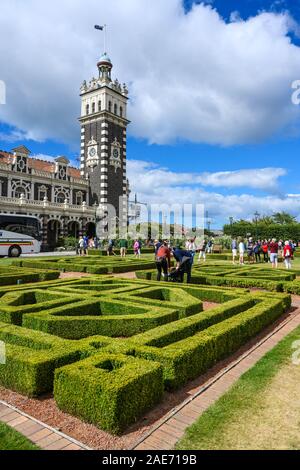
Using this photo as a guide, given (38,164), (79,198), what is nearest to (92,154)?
(79,198)

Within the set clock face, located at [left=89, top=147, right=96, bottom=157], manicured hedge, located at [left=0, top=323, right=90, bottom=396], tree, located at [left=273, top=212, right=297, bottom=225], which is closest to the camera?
manicured hedge, located at [left=0, top=323, right=90, bottom=396]

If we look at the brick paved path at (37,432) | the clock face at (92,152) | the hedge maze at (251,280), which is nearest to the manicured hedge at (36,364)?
the brick paved path at (37,432)

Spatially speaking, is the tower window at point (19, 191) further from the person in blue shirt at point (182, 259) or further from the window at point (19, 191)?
the person in blue shirt at point (182, 259)

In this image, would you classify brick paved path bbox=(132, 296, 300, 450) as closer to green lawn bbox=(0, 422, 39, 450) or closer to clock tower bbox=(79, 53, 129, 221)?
green lawn bbox=(0, 422, 39, 450)

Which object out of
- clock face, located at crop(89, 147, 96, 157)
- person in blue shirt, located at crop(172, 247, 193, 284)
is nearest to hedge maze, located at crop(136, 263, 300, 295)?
person in blue shirt, located at crop(172, 247, 193, 284)

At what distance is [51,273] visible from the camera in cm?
1614

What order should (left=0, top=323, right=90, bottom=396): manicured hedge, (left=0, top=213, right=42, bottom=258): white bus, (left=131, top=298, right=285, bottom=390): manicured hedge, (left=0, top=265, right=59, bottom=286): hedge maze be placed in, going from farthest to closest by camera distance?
(left=0, top=213, right=42, bottom=258): white bus → (left=0, top=265, right=59, bottom=286): hedge maze → (left=131, top=298, right=285, bottom=390): manicured hedge → (left=0, top=323, right=90, bottom=396): manicured hedge

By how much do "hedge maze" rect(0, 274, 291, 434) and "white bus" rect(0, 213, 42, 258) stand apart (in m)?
21.1

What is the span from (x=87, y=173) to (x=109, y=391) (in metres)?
48.7

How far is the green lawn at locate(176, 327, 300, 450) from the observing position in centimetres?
389

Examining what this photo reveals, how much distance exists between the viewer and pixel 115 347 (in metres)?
5.62

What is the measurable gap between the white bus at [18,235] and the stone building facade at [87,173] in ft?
34.8

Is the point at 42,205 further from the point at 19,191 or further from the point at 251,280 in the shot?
the point at 251,280

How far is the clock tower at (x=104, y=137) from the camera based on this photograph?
49.0 meters
